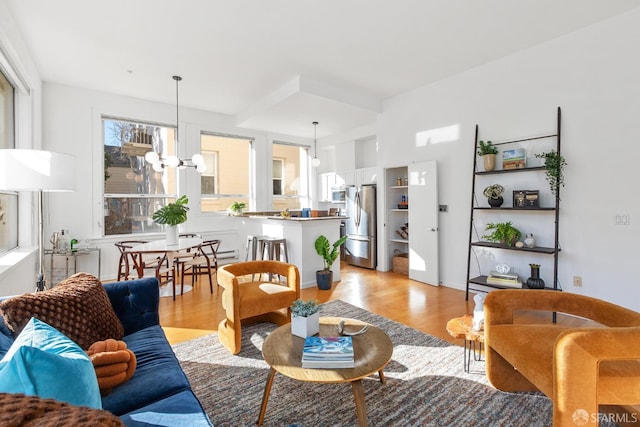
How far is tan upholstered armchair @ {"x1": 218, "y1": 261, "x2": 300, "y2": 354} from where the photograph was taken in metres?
2.60

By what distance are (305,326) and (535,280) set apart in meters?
3.02

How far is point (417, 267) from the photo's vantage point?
16.6 feet

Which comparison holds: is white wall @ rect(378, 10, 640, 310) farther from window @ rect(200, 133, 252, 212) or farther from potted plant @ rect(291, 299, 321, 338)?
window @ rect(200, 133, 252, 212)

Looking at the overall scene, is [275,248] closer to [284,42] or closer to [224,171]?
[224,171]

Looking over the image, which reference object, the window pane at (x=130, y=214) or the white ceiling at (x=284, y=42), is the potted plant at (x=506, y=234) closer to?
the white ceiling at (x=284, y=42)

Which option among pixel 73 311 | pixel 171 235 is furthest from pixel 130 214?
pixel 73 311

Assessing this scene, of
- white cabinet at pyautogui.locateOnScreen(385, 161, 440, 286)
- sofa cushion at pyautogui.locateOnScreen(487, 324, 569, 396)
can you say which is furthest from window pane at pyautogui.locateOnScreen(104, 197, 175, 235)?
sofa cushion at pyautogui.locateOnScreen(487, 324, 569, 396)

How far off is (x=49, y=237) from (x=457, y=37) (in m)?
6.20

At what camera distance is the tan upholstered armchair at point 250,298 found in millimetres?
2602

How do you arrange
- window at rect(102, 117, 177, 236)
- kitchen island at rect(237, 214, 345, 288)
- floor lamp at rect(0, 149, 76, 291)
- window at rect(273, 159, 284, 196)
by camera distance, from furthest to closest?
window at rect(273, 159, 284, 196) → window at rect(102, 117, 177, 236) → kitchen island at rect(237, 214, 345, 288) → floor lamp at rect(0, 149, 76, 291)

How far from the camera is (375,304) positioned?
388 centimetres

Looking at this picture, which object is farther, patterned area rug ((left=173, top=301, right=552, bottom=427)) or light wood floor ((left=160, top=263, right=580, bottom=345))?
light wood floor ((left=160, top=263, right=580, bottom=345))

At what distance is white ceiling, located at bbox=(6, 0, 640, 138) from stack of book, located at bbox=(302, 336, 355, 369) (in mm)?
2977

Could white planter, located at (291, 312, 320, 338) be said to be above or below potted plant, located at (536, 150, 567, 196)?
below
